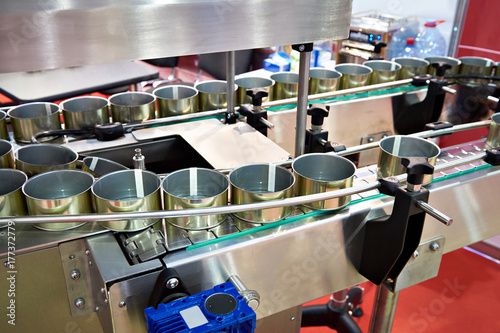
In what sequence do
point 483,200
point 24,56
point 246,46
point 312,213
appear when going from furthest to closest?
point 483,200 → point 312,213 → point 246,46 → point 24,56

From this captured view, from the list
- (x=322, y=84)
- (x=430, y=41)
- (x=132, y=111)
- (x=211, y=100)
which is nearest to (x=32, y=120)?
(x=132, y=111)

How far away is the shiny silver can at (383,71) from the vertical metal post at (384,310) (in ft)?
2.61

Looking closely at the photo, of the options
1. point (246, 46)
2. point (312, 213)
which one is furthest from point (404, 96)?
point (246, 46)

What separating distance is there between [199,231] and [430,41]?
345cm

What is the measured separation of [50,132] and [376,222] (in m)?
0.86

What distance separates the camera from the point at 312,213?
1017mm

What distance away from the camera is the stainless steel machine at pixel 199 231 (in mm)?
701

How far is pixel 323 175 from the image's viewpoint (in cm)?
113

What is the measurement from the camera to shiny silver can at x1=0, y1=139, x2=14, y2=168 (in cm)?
111

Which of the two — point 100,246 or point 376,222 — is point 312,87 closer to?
point 376,222

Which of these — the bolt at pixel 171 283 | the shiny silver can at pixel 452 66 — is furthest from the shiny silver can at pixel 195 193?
the shiny silver can at pixel 452 66

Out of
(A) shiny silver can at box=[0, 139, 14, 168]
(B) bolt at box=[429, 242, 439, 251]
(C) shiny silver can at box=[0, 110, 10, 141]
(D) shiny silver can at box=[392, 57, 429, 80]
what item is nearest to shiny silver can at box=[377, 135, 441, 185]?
(B) bolt at box=[429, 242, 439, 251]

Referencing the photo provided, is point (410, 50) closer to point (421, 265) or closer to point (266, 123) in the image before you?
point (266, 123)

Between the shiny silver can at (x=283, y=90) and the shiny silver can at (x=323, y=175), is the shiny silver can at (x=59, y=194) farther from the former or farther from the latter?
the shiny silver can at (x=283, y=90)
